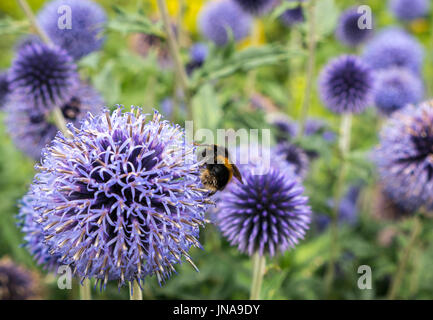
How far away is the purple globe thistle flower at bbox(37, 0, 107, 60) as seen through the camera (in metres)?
2.91

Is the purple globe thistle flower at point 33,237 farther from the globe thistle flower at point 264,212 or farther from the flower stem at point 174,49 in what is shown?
the flower stem at point 174,49

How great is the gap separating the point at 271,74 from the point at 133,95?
2248 millimetres

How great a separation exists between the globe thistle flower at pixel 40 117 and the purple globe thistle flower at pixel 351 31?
2815 millimetres

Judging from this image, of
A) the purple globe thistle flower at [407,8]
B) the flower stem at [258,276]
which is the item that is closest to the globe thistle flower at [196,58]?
the flower stem at [258,276]

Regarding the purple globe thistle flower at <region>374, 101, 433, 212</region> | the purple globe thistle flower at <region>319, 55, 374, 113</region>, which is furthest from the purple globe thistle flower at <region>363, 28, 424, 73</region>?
the purple globe thistle flower at <region>374, 101, 433, 212</region>

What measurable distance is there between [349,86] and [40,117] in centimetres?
242

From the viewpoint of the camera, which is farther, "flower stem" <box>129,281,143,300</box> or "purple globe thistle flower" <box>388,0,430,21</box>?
"purple globe thistle flower" <box>388,0,430,21</box>

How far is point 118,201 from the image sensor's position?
1.43m

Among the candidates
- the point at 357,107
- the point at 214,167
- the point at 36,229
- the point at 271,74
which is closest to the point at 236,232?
the point at 214,167

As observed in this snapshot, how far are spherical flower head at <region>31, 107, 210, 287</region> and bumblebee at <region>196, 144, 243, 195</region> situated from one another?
0.89 feet

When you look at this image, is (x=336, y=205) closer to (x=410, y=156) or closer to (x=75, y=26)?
(x=410, y=156)

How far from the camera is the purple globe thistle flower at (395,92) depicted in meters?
3.61

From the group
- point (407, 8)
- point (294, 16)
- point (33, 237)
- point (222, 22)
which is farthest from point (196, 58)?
point (407, 8)

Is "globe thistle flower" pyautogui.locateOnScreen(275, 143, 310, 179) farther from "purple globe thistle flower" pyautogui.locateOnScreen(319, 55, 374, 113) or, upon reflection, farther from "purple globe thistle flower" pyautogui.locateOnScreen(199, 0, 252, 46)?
"purple globe thistle flower" pyautogui.locateOnScreen(199, 0, 252, 46)
